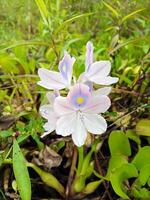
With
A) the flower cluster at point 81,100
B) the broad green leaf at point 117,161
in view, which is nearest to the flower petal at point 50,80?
the flower cluster at point 81,100

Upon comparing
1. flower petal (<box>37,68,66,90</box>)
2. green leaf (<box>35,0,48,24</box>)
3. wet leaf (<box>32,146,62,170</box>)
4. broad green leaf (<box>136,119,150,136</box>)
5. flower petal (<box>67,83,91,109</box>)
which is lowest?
wet leaf (<box>32,146,62,170</box>)

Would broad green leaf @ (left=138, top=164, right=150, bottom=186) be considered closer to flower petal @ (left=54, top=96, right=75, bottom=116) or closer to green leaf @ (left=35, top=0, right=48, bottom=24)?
flower petal @ (left=54, top=96, right=75, bottom=116)

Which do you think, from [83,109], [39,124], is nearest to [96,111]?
[83,109]

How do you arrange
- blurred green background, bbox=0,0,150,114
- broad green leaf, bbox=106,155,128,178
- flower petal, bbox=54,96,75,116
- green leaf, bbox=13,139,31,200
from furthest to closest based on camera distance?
1. blurred green background, bbox=0,0,150,114
2. broad green leaf, bbox=106,155,128,178
3. green leaf, bbox=13,139,31,200
4. flower petal, bbox=54,96,75,116

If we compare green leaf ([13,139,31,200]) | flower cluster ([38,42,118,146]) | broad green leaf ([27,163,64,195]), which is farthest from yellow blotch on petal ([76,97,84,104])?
broad green leaf ([27,163,64,195])

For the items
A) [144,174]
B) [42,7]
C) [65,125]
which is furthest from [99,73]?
[42,7]
